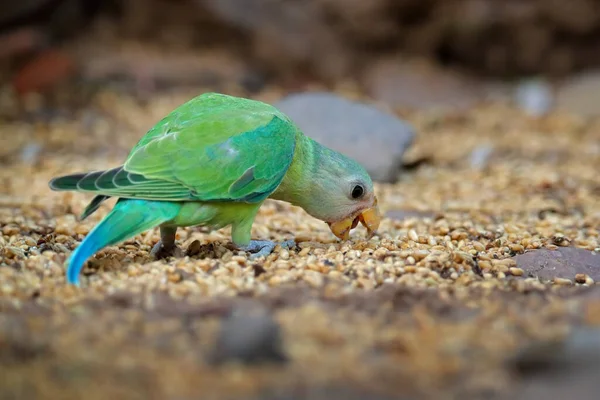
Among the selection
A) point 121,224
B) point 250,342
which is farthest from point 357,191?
point 250,342

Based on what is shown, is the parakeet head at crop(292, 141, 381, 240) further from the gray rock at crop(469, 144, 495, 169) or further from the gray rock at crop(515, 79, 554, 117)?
the gray rock at crop(515, 79, 554, 117)

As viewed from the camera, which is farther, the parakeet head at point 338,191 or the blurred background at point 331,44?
the blurred background at point 331,44

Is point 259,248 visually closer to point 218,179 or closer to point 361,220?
A: point 218,179

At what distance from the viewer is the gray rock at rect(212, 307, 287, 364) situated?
2871 mm

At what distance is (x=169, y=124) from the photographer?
4.47 m

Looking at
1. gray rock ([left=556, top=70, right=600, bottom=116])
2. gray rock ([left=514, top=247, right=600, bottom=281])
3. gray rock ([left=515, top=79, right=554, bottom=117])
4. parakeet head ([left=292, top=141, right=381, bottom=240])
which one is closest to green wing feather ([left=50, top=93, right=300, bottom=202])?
parakeet head ([left=292, top=141, right=381, bottom=240])

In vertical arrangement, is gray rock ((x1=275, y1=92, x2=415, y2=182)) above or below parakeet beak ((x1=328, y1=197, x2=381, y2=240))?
above

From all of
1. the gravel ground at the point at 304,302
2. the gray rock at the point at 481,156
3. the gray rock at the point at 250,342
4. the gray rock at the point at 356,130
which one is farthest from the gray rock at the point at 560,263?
the gray rock at the point at 481,156

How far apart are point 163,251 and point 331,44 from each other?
6828 mm

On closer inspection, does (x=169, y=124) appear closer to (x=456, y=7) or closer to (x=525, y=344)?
(x=525, y=344)

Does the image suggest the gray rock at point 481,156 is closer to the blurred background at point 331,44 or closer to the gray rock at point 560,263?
the blurred background at point 331,44

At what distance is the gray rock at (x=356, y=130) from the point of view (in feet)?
23.5

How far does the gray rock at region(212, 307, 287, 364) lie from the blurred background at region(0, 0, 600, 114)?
7416 mm

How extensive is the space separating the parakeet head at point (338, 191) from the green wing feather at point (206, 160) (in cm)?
27
